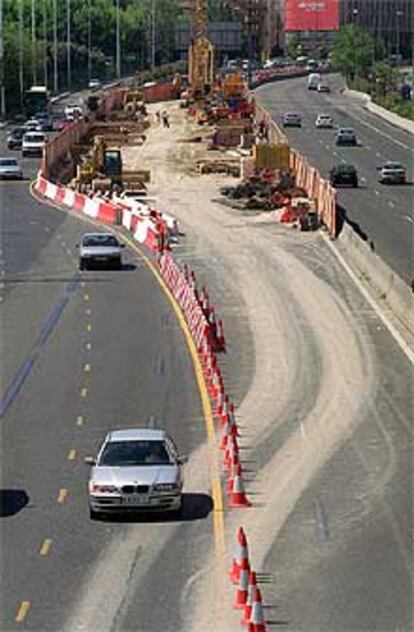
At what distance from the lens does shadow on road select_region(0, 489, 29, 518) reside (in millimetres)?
28281

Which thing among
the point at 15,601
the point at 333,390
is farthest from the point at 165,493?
the point at 333,390

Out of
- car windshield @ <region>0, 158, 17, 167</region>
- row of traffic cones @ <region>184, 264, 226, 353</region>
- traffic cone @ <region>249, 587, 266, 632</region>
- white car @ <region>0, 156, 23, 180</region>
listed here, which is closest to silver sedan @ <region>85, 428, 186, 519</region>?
traffic cone @ <region>249, 587, 266, 632</region>

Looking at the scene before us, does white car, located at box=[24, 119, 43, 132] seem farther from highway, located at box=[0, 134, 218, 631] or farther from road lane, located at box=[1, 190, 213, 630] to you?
road lane, located at box=[1, 190, 213, 630]

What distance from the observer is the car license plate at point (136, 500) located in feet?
89.0

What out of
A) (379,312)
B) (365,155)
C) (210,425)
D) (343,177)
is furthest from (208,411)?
(365,155)

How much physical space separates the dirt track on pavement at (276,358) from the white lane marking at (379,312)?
39cm

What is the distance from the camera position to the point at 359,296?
177 feet

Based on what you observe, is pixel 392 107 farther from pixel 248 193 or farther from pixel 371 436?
pixel 371 436

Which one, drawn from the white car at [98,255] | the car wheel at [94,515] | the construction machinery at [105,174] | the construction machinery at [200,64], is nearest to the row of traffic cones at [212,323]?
the white car at [98,255]

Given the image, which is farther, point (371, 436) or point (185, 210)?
point (185, 210)

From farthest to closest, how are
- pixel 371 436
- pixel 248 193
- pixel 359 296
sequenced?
pixel 248 193 → pixel 359 296 → pixel 371 436

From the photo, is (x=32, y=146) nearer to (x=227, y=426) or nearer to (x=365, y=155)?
(x=365, y=155)

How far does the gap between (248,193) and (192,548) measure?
203 feet

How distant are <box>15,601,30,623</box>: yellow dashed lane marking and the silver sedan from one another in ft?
13.5
